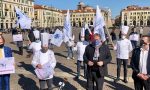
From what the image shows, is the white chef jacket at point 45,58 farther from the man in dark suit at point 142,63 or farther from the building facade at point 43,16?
the building facade at point 43,16

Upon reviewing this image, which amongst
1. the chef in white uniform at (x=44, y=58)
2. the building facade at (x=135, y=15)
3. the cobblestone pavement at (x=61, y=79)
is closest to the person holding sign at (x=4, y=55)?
the chef in white uniform at (x=44, y=58)

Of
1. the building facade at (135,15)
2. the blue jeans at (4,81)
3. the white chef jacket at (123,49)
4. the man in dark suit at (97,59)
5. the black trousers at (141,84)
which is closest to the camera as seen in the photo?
A: the black trousers at (141,84)

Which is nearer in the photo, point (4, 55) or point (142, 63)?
point (142, 63)

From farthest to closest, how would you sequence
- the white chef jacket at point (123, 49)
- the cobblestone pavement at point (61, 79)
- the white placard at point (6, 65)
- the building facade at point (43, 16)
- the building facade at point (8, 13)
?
the building facade at point (43, 16) → the building facade at point (8, 13) → the white chef jacket at point (123, 49) → the cobblestone pavement at point (61, 79) → the white placard at point (6, 65)

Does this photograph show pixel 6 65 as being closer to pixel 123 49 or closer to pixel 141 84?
pixel 141 84

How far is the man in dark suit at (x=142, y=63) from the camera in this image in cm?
692

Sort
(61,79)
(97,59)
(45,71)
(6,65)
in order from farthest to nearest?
1. (61,79)
2. (45,71)
3. (6,65)
4. (97,59)

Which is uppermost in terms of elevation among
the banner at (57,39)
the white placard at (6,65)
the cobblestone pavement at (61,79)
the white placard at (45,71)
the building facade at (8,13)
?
the building facade at (8,13)

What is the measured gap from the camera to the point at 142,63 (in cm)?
703

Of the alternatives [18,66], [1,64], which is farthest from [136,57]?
[18,66]

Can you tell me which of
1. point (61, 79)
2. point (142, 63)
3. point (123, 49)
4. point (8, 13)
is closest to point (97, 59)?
point (142, 63)

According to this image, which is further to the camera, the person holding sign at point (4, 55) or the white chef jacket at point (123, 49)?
the white chef jacket at point (123, 49)

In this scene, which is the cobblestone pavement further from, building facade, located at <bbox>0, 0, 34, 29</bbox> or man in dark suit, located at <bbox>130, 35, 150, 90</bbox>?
building facade, located at <bbox>0, 0, 34, 29</bbox>

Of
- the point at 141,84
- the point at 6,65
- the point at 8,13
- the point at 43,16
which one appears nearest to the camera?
the point at 141,84
